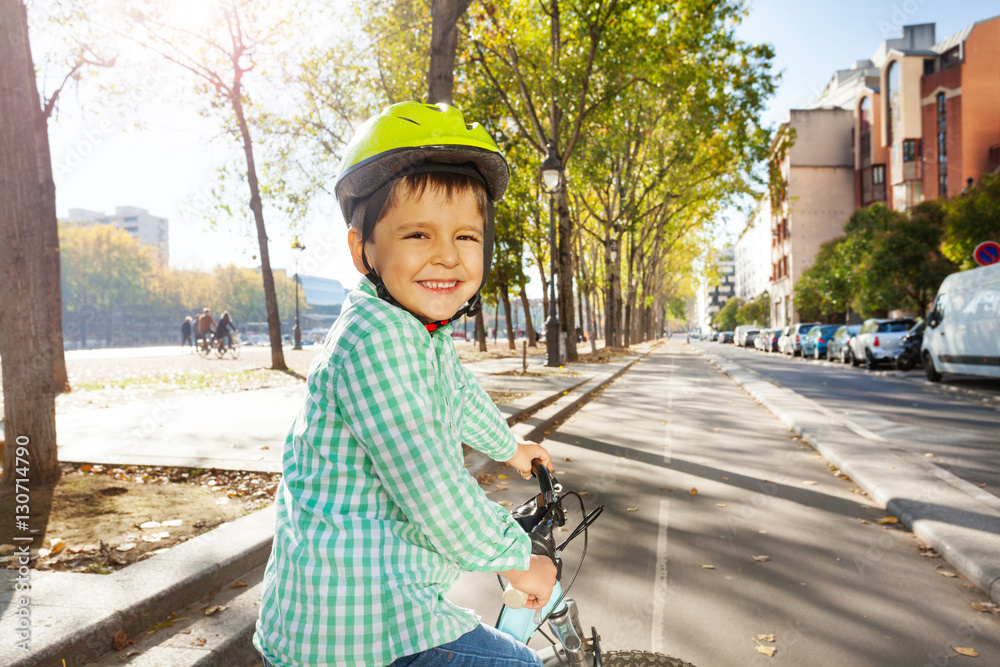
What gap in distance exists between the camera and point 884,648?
Answer: 2973mm

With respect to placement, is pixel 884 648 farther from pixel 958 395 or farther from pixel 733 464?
pixel 958 395

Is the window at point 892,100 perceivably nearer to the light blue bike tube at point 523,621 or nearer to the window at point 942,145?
the window at point 942,145

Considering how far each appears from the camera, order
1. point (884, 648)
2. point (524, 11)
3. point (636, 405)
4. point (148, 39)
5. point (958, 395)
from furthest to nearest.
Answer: point (524, 11) → point (148, 39) → point (958, 395) → point (636, 405) → point (884, 648)

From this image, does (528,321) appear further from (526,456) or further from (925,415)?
(526,456)

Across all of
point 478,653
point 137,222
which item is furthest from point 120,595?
point 137,222

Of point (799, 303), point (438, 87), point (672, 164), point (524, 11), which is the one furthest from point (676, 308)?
point (438, 87)

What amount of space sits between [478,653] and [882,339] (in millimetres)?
23545

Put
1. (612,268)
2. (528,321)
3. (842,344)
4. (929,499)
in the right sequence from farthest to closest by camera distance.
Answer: (528,321) < (612,268) < (842,344) < (929,499)

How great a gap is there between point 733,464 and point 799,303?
53.1 meters

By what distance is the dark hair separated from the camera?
4.71 feet

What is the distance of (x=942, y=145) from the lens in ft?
153

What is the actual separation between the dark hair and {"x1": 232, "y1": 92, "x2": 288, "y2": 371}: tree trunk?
681 inches

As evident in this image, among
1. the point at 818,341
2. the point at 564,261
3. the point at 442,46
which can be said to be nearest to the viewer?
the point at 442,46

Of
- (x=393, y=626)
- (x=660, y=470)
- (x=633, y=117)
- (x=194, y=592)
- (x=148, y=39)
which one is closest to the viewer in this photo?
(x=393, y=626)
